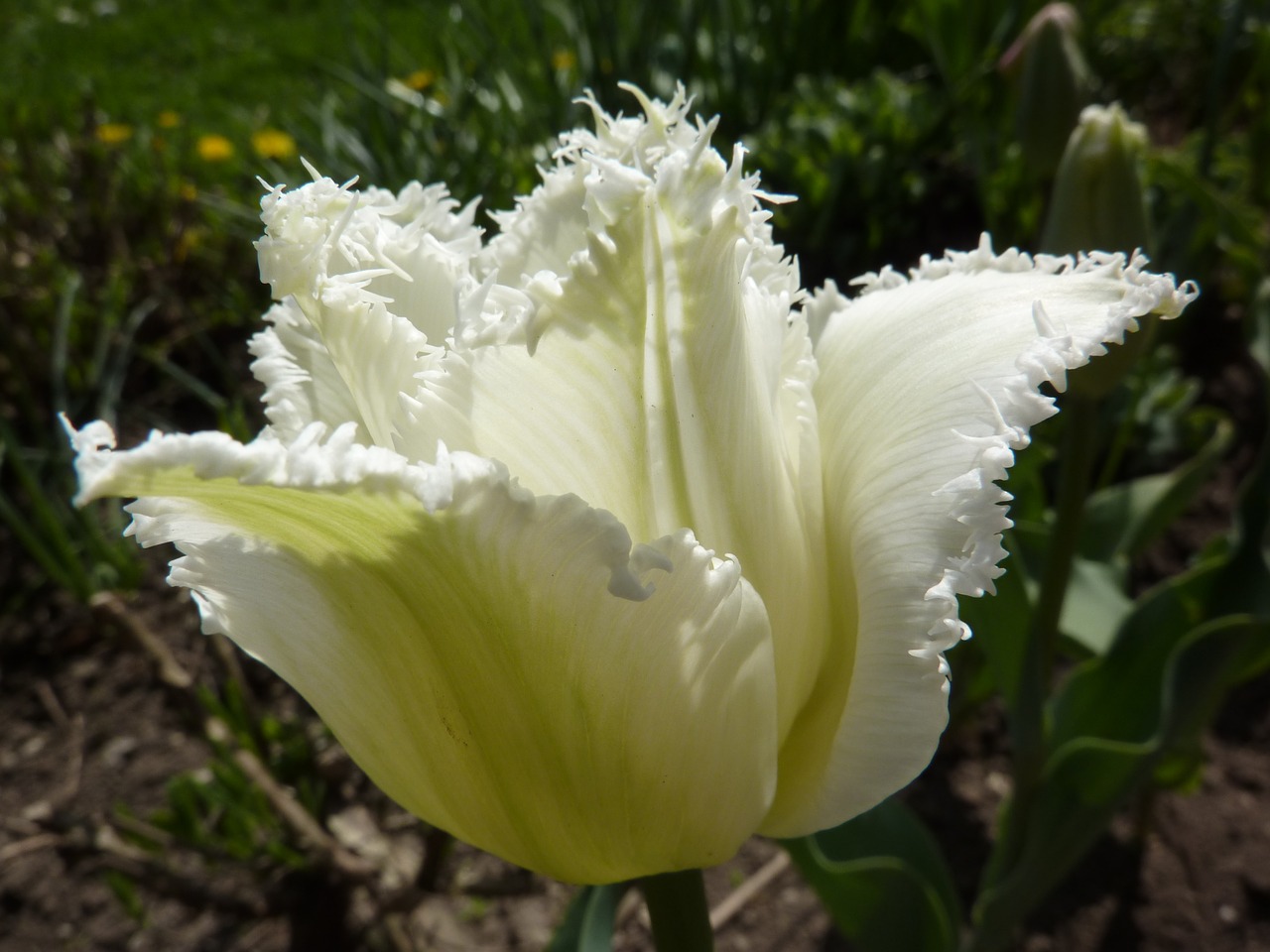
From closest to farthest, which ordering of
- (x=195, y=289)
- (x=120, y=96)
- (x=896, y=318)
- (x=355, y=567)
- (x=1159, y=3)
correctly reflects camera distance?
(x=355, y=567) < (x=896, y=318) < (x=195, y=289) < (x=1159, y=3) < (x=120, y=96)

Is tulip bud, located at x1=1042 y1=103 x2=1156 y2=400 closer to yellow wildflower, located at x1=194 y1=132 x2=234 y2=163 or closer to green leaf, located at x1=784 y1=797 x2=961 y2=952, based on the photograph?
green leaf, located at x1=784 y1=797 x2=961 y2=952

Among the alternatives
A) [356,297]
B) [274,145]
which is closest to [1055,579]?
[356,297]

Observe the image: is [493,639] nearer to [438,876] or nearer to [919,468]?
[919,468]

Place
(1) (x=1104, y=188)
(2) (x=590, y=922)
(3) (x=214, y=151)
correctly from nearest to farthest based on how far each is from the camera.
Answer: (2) (x=590, y=922) → (1) (x=1104, y=188) → (3) (x=214, y=151)

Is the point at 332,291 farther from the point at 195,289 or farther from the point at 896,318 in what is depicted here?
the point at 195,289

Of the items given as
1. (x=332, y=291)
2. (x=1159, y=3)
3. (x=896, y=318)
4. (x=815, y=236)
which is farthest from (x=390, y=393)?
(x=1159, y=3)

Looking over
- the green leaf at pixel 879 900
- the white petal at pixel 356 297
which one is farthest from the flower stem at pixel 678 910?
the green leaf at pixel 879 900

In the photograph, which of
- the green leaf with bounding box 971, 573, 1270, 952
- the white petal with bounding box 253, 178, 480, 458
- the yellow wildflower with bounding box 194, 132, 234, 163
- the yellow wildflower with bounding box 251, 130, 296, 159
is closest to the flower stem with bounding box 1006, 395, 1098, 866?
the green leaf with bounding box 971, 573, 1270, 952

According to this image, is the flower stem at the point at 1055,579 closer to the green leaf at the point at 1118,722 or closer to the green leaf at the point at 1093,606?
the green leaf at the point at 1118,722
